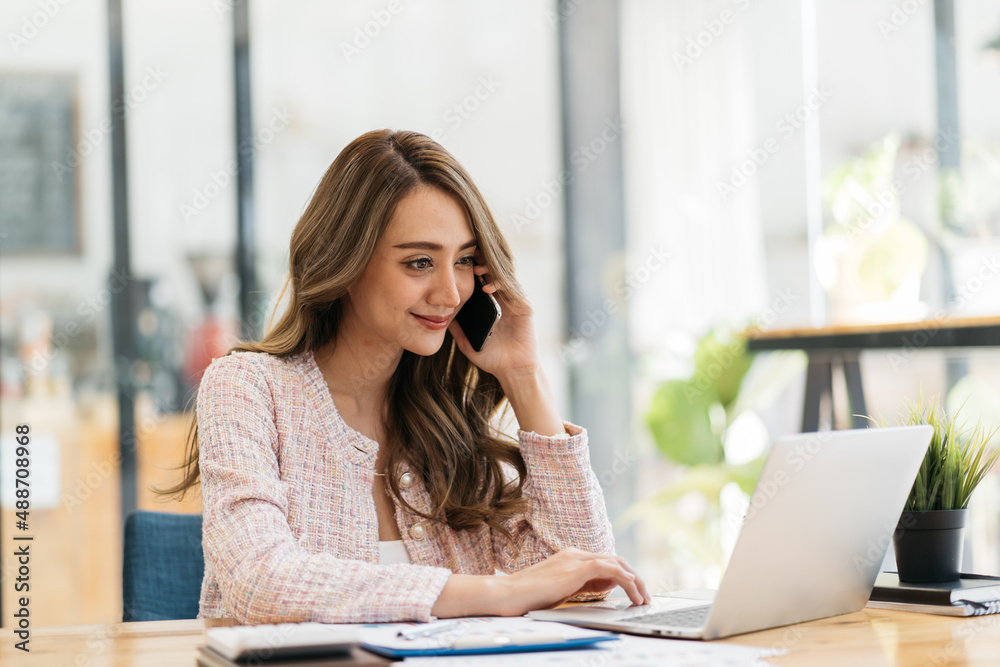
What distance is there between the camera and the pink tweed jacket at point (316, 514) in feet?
4.06

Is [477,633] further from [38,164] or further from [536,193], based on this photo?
[536,193]

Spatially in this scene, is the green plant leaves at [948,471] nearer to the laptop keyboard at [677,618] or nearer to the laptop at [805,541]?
the laptop at [805,541]

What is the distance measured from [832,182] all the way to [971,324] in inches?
42.5

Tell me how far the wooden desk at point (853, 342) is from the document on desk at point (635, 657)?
3.86 feet

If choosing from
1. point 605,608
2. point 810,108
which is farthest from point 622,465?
point 605,608

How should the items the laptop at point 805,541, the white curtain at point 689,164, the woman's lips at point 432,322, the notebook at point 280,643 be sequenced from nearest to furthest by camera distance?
the notebook at point 280,643 → the laptop at point 805,541 → the woman's lips at point 432,322 → the white curtain at point 689,164

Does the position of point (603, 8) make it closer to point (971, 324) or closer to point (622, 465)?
point (622, 465)

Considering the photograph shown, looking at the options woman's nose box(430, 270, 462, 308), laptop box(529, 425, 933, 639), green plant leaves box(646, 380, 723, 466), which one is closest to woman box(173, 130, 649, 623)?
woman's nose box(430, 270, 462, 308)

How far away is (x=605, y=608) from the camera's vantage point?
1348mm

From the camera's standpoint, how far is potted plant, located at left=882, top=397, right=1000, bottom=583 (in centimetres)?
138

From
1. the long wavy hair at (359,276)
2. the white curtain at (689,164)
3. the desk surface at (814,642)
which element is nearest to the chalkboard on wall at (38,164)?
the white curtain at (689,164)

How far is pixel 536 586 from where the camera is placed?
130cm

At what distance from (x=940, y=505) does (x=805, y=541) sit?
31cm

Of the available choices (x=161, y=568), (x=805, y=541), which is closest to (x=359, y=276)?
(x=161, y=568)
